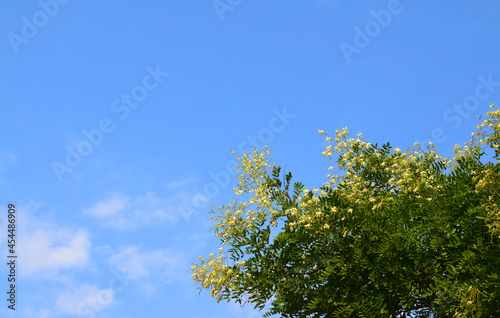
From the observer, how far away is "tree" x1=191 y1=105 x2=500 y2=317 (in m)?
14.3

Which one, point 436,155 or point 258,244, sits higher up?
point 436,155

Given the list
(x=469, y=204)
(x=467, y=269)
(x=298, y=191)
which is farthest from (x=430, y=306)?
(x=298, y=191)

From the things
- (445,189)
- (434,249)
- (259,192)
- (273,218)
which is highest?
(259,192)

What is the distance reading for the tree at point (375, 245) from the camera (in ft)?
47.0

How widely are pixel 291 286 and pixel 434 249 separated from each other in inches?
168

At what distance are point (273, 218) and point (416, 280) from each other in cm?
455

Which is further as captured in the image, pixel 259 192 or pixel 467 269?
pixel 259 192

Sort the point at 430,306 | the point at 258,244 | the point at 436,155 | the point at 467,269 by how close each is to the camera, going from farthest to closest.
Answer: the point at 436,155 < the point at 258,244 < the point at 430,306 < the point at 467,269

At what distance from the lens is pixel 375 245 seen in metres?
15.5

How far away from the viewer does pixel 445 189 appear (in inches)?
635

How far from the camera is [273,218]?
1692 cm

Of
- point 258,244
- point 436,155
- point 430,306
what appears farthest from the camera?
point 436,155

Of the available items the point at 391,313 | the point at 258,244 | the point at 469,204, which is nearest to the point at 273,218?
the point at 258,244

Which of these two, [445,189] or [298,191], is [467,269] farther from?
[298,191]
